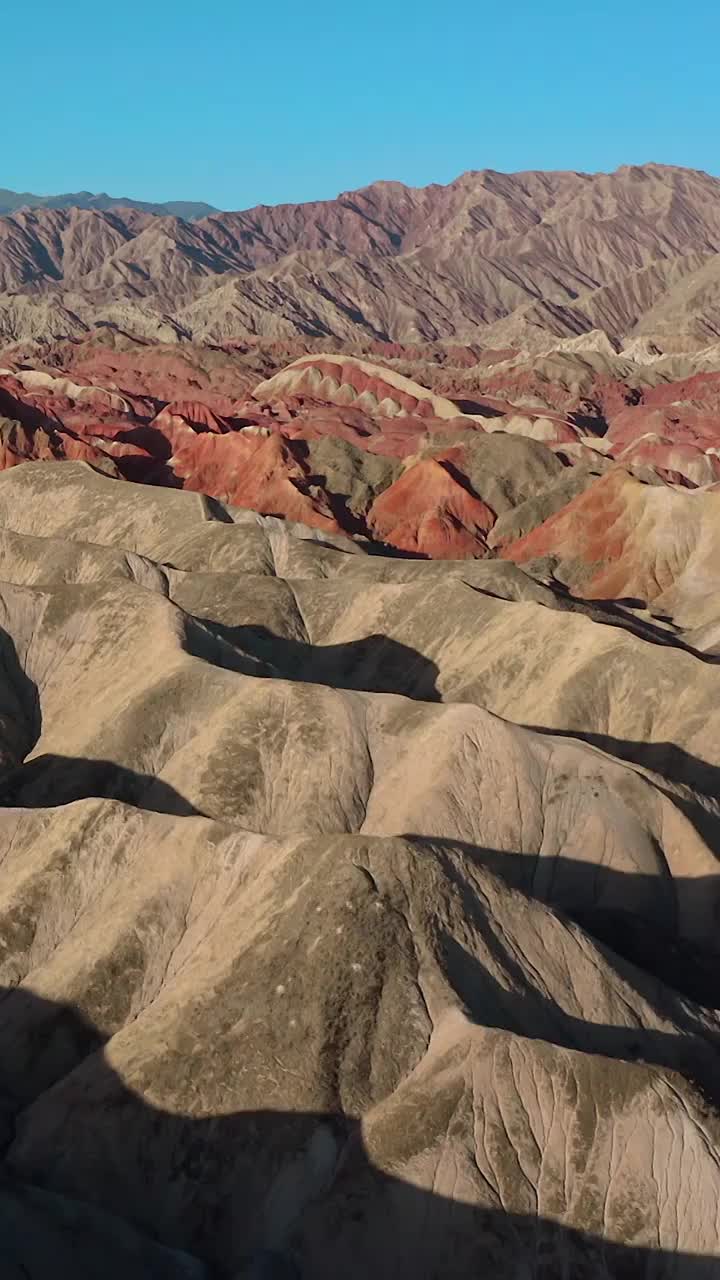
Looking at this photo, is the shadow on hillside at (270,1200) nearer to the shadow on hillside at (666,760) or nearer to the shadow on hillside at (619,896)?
the shadow on hillside at (619,896)

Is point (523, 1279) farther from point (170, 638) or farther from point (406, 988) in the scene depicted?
point (170, 638)

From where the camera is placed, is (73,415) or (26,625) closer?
(26,625)

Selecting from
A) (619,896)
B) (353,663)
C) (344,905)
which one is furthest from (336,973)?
(353,663)

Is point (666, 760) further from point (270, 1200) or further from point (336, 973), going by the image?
point (270, 1200)

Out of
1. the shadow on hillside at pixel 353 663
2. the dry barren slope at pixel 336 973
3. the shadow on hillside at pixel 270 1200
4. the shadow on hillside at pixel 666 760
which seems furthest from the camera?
the shadow on hillside at pixel 353 663

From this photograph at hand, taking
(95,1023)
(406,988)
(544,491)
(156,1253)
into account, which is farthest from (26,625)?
(544,491)

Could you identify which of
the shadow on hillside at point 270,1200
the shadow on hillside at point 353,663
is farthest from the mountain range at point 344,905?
the shadow on hillside at point 353,663
